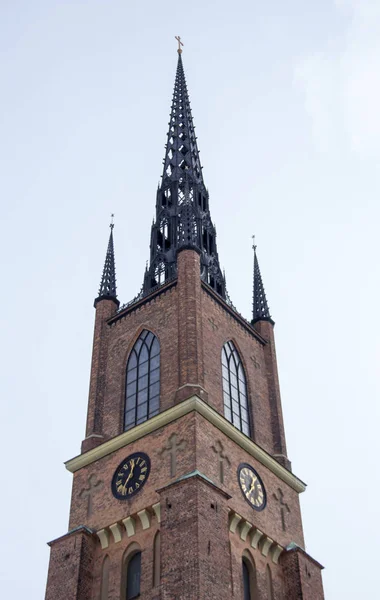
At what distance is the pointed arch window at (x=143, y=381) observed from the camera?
38.5 meters

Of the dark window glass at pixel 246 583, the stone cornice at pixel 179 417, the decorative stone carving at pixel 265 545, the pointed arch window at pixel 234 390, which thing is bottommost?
the dark window glass at pixel 246 583

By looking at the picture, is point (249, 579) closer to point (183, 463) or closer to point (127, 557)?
point (127, 557)

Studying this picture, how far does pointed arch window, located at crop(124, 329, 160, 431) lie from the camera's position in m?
38.5

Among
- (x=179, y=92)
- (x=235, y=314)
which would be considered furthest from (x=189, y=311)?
(x=179, y=92)

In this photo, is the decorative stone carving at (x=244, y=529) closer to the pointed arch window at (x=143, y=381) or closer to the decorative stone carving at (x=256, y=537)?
the decorative stone carving at (x=256, y=537)

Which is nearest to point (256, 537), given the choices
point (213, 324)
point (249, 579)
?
point (249, 579)

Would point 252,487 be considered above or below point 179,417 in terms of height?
below

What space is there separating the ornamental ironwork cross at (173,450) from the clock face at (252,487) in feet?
9.38

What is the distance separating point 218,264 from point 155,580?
20426 millimetres

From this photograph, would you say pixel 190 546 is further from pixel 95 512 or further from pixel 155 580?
pixel 95 512

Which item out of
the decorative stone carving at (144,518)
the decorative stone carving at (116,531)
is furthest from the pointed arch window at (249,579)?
the decorative stone carving at (116,531)

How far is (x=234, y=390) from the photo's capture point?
40250mm

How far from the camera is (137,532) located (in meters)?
34.1

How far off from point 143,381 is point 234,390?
4044 mm
